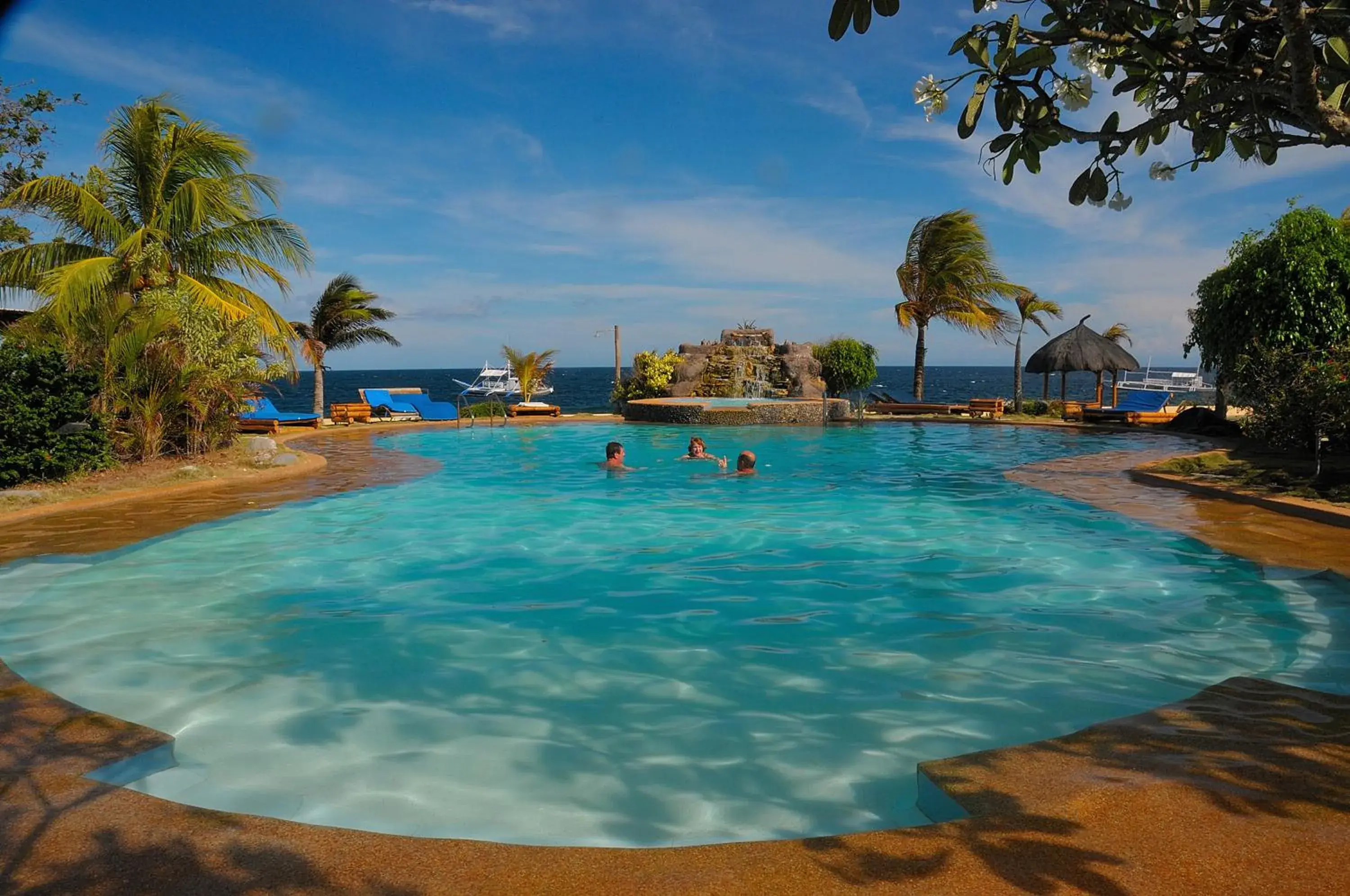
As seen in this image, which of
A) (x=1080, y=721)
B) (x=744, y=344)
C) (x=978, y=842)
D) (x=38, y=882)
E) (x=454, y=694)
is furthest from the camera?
(x=744, y=344)

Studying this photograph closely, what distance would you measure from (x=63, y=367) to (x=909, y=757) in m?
12.1

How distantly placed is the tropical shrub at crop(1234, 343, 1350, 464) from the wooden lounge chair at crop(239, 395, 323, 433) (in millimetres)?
19100

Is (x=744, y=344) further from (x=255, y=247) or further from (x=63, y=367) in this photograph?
(x=63, y=367)

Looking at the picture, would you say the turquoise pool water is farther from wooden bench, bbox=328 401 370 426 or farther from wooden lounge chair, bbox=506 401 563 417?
wooden lounge chair, bbox=506 401 563 417

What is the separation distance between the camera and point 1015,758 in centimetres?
370

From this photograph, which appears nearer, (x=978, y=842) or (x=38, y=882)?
(x=38, y=882)

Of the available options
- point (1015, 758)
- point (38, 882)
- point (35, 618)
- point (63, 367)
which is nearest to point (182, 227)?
point (63, 367)

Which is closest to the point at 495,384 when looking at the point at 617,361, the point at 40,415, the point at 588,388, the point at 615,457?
the point at 588,388

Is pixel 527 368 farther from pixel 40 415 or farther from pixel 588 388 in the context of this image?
pixel 588 388

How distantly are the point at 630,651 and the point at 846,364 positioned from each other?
83.4ft

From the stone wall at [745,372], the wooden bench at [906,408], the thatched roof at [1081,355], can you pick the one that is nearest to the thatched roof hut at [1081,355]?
the thatched roof at [1081,355]

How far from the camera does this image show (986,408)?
26078mm

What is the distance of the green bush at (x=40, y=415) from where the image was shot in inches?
427

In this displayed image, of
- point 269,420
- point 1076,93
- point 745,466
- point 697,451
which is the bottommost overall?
point 745,466
